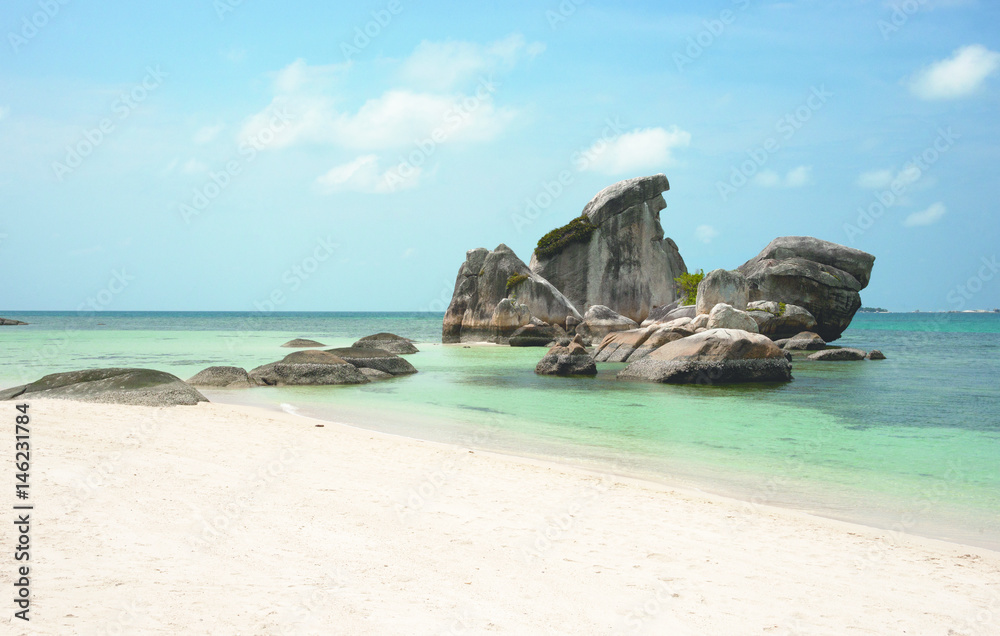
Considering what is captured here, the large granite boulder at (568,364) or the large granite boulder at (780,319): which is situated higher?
the large granite boulder at (780,319)

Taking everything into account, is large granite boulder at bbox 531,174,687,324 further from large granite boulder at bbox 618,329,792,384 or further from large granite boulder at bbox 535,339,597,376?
large granite boulder at bbox 618,329,792,384

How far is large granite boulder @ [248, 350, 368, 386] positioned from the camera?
738 inches

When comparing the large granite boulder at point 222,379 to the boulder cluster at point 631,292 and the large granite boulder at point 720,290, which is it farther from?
the large granite boulder at point 720,290

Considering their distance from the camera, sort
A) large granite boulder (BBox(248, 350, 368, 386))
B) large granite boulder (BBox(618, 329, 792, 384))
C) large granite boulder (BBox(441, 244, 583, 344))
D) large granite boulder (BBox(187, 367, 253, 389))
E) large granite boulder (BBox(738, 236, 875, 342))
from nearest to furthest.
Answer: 1. large granite boulder (BBox(187, 367, 253, 389))
2. large granite boulder (BBox(248, 350, 368, 386))
3. large granite boulder (BBox(618, 329, 792, 384))
4. large granite boulder (BBox(738, 236, 875, 342))
5. large granite boulder (BBox(441, 244, 583, 344))

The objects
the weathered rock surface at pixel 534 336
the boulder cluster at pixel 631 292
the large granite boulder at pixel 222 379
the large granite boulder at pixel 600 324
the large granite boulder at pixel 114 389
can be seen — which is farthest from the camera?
the weathered rock surface at pixel 534 336

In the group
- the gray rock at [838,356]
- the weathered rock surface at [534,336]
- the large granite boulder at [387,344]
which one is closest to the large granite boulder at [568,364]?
the large granite boulder at [387,344]

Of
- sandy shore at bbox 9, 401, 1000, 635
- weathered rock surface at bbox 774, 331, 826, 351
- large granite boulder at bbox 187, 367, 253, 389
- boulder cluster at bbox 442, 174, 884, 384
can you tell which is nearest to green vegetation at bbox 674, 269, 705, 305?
boulder cluster at bbox 442, 174, 884, 384

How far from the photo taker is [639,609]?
4.23 meters

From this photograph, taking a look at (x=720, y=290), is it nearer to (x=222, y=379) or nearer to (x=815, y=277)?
(x=815, y=277)

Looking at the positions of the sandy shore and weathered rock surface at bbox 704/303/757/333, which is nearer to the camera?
the sandy shore

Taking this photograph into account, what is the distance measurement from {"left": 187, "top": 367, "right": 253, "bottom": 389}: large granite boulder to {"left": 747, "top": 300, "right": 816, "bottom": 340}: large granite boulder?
26.6 meters

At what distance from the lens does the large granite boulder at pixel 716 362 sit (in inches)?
786

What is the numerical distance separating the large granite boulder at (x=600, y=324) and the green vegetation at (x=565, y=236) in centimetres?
969

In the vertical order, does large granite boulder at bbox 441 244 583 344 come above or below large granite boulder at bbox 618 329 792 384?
above
